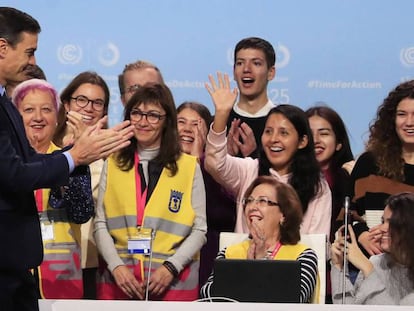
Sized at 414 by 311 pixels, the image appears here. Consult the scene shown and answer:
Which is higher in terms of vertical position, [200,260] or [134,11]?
[134,11]

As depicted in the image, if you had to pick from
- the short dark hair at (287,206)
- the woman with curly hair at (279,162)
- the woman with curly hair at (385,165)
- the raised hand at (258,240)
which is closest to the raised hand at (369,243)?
the woman with curly hair at (385,165)

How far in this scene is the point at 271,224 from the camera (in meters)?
3.38

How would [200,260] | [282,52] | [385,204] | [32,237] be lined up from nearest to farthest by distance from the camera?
1. [32,237]
2. [385,204]
3. [200,260]
4. [282,52]

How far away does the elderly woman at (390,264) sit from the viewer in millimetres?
3182

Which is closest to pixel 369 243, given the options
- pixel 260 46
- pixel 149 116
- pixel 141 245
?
pixel 141 245

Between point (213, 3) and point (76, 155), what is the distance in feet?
7.18

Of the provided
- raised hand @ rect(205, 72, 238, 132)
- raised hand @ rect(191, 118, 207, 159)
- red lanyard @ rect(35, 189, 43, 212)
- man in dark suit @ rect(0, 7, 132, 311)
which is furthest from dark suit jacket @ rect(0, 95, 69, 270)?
raised hand @ rect(191, 118, 207, 159)

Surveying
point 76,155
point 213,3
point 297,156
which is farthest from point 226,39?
point 76,155

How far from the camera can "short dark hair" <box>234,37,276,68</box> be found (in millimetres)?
4074

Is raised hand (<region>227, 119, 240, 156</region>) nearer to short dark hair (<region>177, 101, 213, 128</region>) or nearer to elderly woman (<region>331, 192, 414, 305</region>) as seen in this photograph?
short dark hair (<region>177, 101, 213, 128</region>)

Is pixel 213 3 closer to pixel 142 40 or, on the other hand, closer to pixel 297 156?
pixel 142 40

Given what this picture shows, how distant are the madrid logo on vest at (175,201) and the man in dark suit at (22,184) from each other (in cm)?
107

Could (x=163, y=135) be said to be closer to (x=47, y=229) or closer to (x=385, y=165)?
(x=47, y=229)

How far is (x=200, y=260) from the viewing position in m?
3.76
